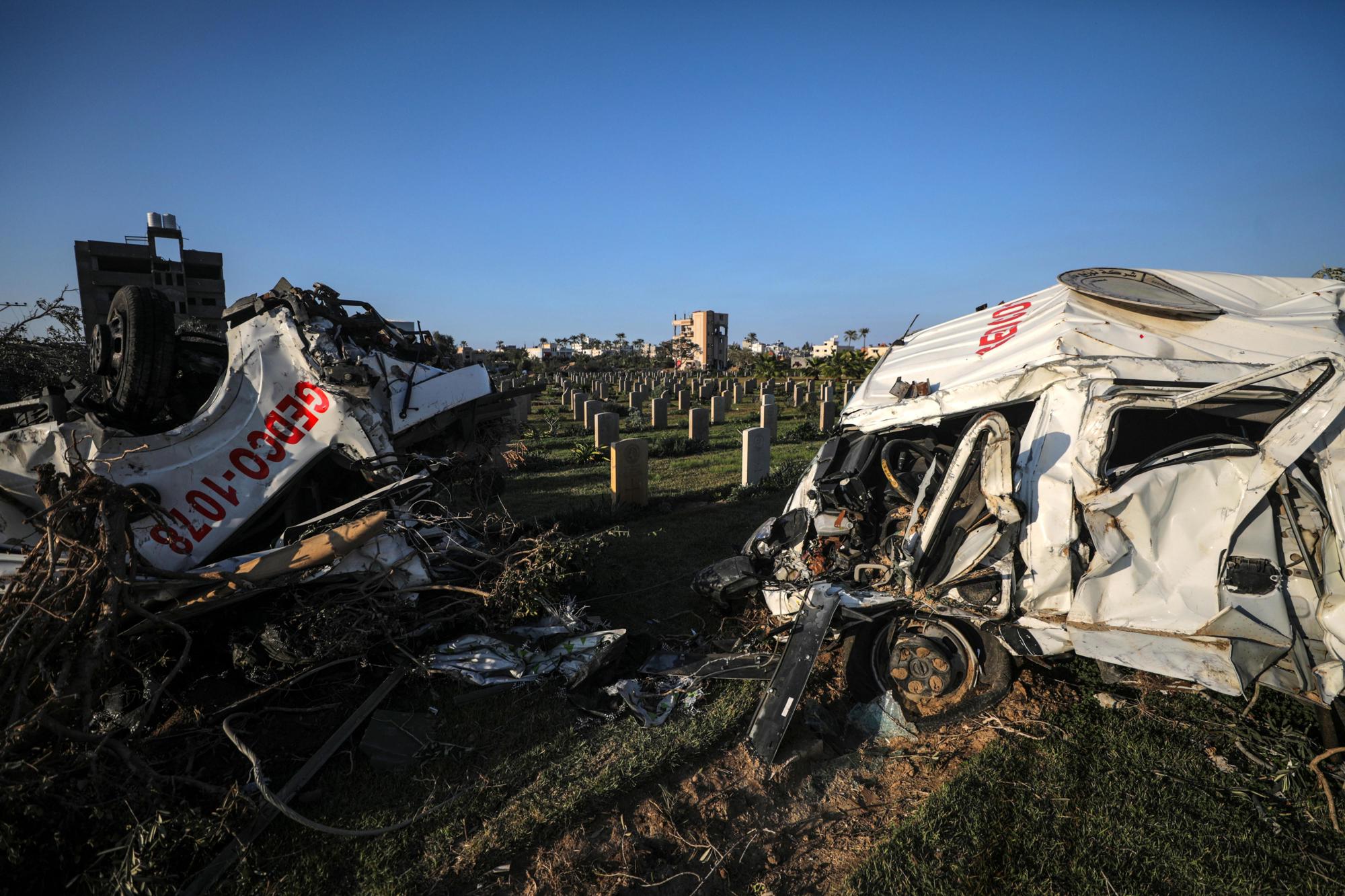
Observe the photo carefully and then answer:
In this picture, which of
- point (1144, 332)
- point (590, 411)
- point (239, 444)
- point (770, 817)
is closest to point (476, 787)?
point (770, 817)

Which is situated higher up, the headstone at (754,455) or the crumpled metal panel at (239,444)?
the crumpled metal panel at (239,444)

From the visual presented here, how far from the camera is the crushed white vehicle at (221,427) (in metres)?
4.45

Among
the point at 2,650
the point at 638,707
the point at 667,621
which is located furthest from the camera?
the point at 667,621

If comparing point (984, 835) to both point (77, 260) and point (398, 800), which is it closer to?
point (398, 800)

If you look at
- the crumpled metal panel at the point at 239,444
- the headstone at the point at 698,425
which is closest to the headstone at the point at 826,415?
the headstone at the point at 698,425

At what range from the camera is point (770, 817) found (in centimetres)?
326

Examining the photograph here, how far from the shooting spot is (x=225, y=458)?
4621mm

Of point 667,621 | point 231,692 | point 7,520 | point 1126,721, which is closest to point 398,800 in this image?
point 231,692

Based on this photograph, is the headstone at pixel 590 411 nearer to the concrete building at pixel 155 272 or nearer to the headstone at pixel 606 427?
the headstone at pixel 606 427

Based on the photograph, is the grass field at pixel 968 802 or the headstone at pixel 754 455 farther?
the headstone at pixel 754 455

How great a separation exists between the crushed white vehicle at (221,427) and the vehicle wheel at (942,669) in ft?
11.7

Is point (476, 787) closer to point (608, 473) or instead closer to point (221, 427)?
point (221, 427)

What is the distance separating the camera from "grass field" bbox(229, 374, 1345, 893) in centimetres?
282

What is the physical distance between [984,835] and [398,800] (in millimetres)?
2920
